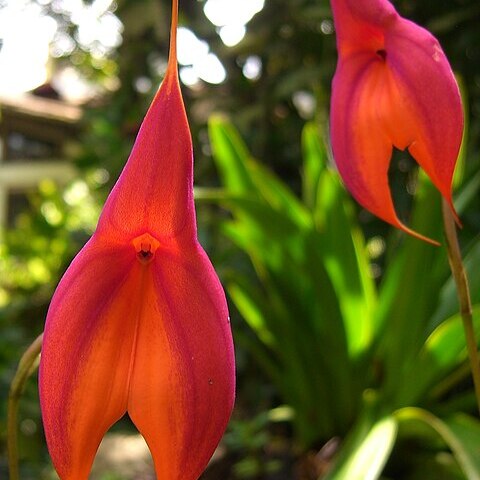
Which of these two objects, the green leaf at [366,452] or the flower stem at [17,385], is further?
the green leaf at [366,452]

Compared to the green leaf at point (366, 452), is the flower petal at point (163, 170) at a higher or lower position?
higher

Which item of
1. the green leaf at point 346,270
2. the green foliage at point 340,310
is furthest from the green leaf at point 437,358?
the green leaf at point 346,270

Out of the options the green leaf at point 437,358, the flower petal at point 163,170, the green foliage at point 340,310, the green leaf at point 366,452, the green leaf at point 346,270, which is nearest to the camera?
the flower petal at point 163,170

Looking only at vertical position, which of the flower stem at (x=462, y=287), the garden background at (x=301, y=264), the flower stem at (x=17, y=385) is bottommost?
the garden background at (x=301, y=264)

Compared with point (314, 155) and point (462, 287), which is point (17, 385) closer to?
point (462, 287)

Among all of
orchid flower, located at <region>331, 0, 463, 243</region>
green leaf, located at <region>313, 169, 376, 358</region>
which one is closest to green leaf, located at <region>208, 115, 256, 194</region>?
green leaf, located at <region>313, 169, 376, 358</region>

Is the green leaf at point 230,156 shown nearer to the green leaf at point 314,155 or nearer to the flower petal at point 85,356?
the green leaf at point 314,155

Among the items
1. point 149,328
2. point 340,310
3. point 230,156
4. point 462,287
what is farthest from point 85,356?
point 230,156

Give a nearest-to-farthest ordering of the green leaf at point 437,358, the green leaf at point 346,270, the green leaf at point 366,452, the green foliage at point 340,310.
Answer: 1. the green leaf at point 366,452
2. the green leaf at point 437,358
3. the green foliage at point 340,310
4. the green leaf at point 346,270
